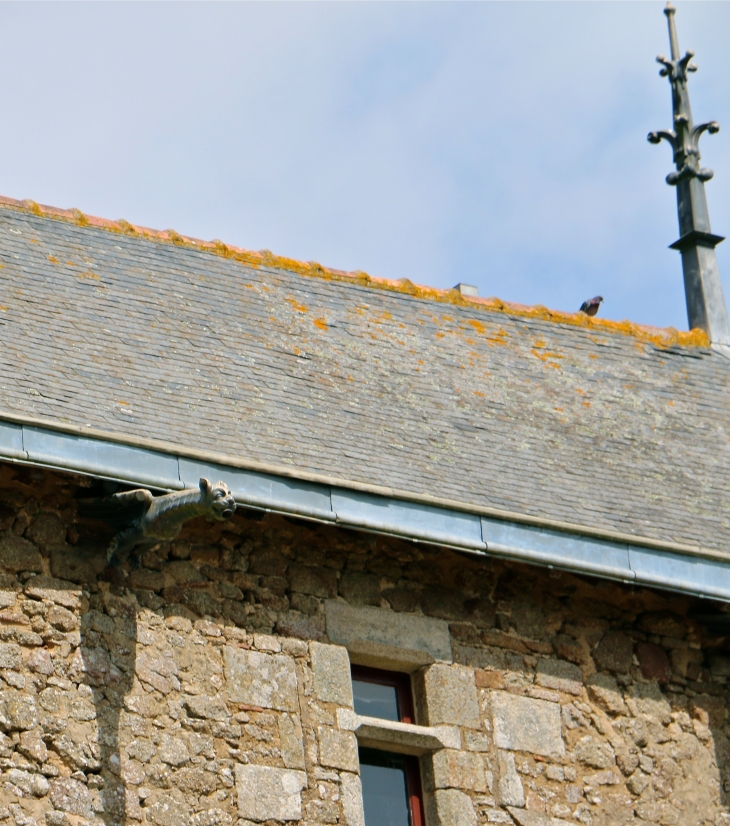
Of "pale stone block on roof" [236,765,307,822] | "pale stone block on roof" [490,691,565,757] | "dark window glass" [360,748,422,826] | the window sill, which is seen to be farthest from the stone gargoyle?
"pale stone block on roof" [490,691,565,757]

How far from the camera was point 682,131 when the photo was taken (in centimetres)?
1128

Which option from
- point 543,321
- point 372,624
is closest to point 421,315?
point 543,321

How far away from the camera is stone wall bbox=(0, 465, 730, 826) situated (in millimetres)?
6574

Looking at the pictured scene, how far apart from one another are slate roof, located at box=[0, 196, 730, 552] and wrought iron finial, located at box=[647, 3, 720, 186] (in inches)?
57.6

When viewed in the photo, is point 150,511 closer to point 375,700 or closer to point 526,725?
point 375,700

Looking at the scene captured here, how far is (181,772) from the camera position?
664 cm

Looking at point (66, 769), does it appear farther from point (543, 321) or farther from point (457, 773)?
point (543, 321)

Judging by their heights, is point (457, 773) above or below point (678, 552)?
below

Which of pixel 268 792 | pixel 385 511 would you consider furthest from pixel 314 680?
pixel 385 511

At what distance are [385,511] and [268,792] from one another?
45.9 inches

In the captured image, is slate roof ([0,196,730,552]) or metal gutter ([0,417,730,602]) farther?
slate roof ([0,196,730,552])

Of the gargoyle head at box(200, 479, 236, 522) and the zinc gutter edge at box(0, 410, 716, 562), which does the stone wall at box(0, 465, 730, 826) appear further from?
the gargoyle head at box(200, 479, 236, 522)

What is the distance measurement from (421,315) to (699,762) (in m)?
3.09

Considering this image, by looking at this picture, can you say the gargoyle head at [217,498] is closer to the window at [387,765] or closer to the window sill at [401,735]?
the window sill at [401,735]
